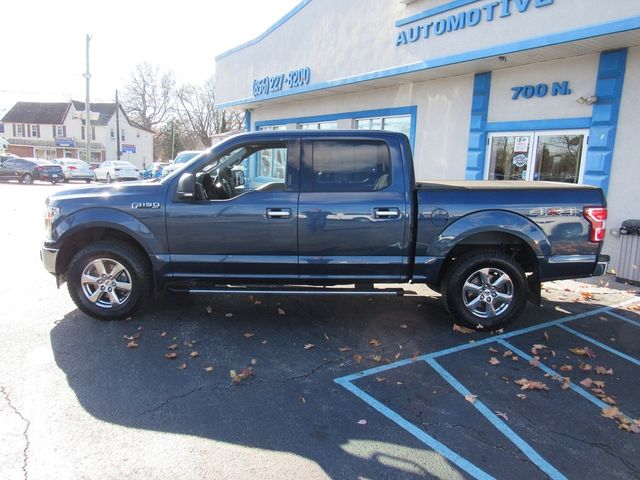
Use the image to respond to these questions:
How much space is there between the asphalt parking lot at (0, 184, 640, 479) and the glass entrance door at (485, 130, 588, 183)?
11.3 feet

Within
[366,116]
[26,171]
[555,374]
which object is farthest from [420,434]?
[26,171]

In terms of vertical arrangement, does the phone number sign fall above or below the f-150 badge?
above

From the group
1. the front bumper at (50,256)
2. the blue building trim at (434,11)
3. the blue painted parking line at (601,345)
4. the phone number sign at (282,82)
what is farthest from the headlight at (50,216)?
the phone number sign at (282,82)

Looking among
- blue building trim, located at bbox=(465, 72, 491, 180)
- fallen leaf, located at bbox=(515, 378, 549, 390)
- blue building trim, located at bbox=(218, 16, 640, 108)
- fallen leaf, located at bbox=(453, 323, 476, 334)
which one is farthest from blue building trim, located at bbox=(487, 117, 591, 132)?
fallen leaf, located at bbox=(515, 378, 549, 390)

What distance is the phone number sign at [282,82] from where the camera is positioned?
12922 mm

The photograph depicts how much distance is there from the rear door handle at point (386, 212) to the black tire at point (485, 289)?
0.89 m

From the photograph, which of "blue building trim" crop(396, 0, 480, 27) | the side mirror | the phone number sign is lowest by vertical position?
the side mirror

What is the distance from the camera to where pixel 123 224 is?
4.53 meters

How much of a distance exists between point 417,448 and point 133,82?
70759 mm

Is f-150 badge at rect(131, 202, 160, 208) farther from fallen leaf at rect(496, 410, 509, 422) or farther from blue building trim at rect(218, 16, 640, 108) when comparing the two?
blue building trim at rect(218, 16, 640, 108)

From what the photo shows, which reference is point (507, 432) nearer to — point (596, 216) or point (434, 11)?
point (596, 216)

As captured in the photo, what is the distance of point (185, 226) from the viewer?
4.52 m

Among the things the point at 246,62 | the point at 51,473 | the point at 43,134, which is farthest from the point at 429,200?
the point at 43,134

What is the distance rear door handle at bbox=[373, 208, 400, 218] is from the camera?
4.45 metres
